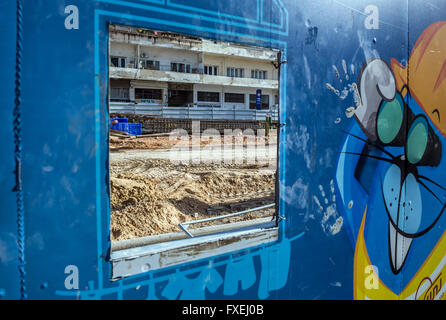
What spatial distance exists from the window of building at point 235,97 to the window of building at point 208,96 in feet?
3.84

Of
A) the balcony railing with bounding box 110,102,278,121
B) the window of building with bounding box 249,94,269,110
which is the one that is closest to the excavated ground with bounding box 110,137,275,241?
the balcony railing with bounding box 110,102,278,121

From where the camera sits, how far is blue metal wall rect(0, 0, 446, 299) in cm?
146

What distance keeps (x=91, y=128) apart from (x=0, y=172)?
41 cm

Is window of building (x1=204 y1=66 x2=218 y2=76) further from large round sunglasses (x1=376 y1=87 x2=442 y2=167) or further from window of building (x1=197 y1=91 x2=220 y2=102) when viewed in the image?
large round sunglasses (x1=376 y1=87 x2=442 y2=167)

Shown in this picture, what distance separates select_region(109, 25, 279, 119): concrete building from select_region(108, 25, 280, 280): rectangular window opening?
0.10 meters

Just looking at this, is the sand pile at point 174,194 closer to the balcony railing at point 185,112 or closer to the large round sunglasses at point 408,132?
the large round sunglasses at point 408,132

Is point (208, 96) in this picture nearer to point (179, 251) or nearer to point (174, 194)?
point (174, 194)

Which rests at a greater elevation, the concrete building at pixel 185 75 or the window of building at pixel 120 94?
the concrete building at pixel 185 75

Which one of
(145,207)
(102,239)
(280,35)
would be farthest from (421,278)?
(145,207)

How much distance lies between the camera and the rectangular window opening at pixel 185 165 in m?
2.11

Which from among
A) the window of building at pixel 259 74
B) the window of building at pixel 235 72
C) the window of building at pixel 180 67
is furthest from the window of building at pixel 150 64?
the window of building at pixel 259 74

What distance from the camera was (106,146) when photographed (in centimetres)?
161

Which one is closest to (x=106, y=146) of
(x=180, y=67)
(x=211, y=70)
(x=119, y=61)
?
Result: (x=119, y=61)

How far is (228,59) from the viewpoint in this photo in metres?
31.7
